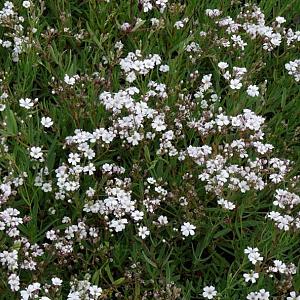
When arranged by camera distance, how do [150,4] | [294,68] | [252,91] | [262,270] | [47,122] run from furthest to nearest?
[150,4], [294,68], [252,91], [47,122], [262,270]

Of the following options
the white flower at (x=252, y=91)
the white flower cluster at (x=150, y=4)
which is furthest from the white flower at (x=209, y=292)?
the white flower cluster at (x=150, y=4)

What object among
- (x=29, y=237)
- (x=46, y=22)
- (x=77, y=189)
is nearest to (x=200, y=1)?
(x=46, y=22)

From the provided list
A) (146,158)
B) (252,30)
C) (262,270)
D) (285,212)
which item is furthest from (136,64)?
(262,270)

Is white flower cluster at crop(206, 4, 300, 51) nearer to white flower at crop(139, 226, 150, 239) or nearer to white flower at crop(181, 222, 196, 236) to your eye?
white flower at crop(181, 222, 196, 236)

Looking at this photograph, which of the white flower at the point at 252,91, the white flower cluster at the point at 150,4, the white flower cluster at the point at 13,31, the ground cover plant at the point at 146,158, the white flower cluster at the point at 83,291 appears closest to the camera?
the white flower cluster at the point at 83,291

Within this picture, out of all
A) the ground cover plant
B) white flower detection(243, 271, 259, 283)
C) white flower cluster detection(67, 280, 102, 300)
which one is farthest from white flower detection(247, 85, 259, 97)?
white flower cluster detection(67, 280, 102, 300)

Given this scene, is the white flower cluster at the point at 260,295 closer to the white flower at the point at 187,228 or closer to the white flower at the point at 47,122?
the white flower at the point at 187,228

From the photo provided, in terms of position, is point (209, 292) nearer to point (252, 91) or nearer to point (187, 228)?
point (187, 228)

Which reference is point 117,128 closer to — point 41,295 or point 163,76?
point 163,76
